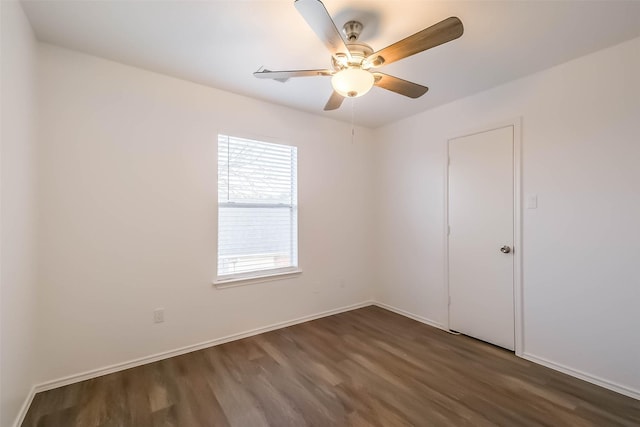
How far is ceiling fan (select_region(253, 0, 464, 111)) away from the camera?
1343 mm

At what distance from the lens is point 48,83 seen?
6.80 ft

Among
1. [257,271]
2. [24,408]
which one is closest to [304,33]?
[257,271]

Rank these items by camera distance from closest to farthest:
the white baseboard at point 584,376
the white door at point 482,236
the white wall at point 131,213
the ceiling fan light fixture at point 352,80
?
the ceiling fan light fixture at point 352,80, the white baseboard at point 584,376, the white wall at point 131,213, the white door at point 482,236

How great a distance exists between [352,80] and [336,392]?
6.92 feet

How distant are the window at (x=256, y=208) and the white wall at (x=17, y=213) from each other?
52.2 inches

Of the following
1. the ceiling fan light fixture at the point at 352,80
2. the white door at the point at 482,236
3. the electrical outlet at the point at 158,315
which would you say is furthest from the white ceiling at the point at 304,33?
the electrical outlet at the point at 158,315

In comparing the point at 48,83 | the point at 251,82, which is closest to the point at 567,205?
the point at 251,82

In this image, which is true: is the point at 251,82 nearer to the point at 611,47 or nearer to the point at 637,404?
the point at 611,47

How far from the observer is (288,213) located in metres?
3.32

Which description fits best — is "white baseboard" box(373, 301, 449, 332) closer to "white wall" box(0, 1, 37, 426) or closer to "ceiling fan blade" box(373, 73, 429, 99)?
"ceiling fan blade" box(373, 73, 429, 99)

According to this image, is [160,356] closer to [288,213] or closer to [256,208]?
[256,208]

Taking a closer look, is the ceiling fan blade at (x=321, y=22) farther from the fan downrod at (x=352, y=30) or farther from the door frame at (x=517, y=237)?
the door frame at (x=517, y=237)

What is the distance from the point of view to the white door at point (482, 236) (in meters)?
2.66

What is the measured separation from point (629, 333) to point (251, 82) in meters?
3.60
